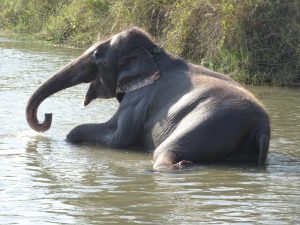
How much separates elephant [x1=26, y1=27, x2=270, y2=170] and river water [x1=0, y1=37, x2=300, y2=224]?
0.75 ft

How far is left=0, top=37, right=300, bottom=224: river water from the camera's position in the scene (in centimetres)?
640

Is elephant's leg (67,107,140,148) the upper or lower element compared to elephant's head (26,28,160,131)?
lower

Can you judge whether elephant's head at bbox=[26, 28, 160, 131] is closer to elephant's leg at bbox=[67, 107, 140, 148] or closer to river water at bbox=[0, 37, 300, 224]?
elephant's leg at bbox=[67, 107, 140, 148]

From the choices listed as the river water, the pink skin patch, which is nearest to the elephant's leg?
the river water

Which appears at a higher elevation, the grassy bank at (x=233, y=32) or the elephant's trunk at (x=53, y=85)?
→ the grassy bank at (x=233, y=32)

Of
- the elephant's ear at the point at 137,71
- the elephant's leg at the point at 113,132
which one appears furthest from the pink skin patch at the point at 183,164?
the elephant's ear at the point at 137,71

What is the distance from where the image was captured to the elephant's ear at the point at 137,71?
10.2m

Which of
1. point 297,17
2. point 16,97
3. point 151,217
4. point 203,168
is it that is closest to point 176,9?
point 297,17

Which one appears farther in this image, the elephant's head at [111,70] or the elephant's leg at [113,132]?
the elephant's head at [111,70]

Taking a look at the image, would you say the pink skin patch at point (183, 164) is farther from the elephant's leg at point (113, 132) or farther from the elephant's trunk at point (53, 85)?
the elephant's trunk at point (53, 85)

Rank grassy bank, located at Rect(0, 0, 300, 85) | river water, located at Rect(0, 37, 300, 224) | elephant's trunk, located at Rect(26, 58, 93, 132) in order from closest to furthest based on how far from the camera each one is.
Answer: river water, located at Rect(0, 37, 300, 224), elephant's trunk, located at Rect(26, 58, 93, 132), grassy bank, located at Rect(0, 0, 300, 85)

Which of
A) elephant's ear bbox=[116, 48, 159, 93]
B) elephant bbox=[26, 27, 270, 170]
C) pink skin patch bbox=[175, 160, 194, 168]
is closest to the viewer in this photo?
pink skin patch bbox=[175, 160, 194, 168]

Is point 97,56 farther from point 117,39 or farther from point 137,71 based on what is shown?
point 137,71

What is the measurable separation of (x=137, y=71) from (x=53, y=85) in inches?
47.2
